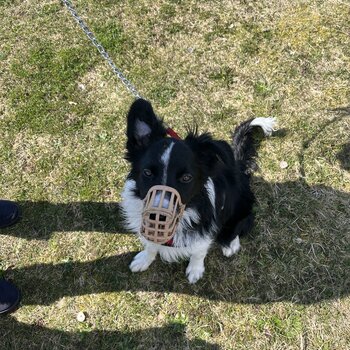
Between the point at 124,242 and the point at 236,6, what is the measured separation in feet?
11.5

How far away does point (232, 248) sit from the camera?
400cm

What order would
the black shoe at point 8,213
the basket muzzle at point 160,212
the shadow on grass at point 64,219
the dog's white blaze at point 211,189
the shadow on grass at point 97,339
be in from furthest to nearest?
1. the shadow on grass at point 64,219
2. the black shoe at point 8,213
3. the shadow on grass at point 97,339
4. the dog's white blaze at point 211,189
5. the basket muzzle at point 160,212

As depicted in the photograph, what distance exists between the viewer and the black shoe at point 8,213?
A: 4.11 metres

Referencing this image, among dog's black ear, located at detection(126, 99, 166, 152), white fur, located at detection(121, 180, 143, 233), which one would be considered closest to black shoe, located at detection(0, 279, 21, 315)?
white fur, located at detection(121, 180, 143, 233)

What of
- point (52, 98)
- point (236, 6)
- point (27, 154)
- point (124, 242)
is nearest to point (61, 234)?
point (124, 242)

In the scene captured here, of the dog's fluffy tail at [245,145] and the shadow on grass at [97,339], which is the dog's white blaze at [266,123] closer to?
the dog's fluffy tail at [245,145]

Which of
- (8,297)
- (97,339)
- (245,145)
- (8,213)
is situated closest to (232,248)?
(245,145)

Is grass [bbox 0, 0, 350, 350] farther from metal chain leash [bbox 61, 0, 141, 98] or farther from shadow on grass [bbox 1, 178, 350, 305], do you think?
metal chain leash [bbox 61, 0, 141, 98]

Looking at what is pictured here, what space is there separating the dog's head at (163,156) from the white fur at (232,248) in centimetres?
112

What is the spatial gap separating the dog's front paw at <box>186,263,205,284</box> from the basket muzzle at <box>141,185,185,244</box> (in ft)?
4.36

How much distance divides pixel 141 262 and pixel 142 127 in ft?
5.11

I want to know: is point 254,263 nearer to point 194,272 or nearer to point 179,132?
point 194,272

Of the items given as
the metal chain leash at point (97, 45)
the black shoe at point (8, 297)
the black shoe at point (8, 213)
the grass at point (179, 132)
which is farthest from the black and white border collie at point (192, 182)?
the black shoe at point (8, 213)

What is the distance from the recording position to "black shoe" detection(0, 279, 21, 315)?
3744 millimetres
